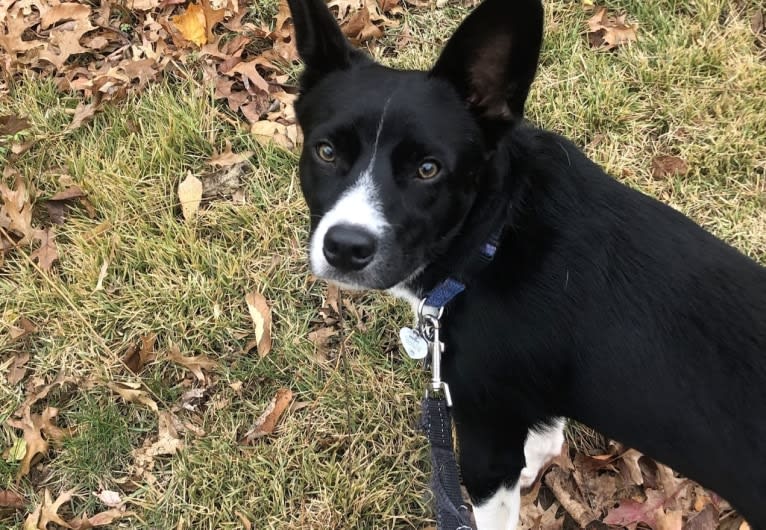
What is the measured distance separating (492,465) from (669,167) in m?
2.21

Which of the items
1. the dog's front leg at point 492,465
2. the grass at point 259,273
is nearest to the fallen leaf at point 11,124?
the grass at point 259,273

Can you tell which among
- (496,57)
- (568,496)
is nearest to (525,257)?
(496,57)

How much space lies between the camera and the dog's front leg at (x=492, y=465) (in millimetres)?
2383

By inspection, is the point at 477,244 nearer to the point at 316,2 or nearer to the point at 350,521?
the point at 316,2

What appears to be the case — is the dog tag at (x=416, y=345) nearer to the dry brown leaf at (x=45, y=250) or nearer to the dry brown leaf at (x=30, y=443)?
the dry brown leaf at (x=30, y=443)

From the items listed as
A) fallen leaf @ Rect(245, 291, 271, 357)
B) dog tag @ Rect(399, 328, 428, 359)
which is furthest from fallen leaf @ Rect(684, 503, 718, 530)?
fallen leaf @ Rect(245, 291, 271, 357)

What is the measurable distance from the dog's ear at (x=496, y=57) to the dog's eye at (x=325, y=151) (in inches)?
16.8

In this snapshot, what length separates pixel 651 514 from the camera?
285cm

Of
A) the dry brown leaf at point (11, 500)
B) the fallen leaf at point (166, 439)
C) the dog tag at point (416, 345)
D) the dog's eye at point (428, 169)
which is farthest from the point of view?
the fallen leaf at point (166, 439)

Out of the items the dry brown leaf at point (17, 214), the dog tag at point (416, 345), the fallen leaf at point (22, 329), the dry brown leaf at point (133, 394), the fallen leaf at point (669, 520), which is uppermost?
the dog tag at point (416, 345)

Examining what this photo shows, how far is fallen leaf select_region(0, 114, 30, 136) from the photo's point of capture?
3.99m

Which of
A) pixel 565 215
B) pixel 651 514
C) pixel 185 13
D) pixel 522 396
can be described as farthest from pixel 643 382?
pixel 185 13

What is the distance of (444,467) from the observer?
2.31 m

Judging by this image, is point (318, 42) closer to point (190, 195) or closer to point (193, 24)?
point (190, 195)
